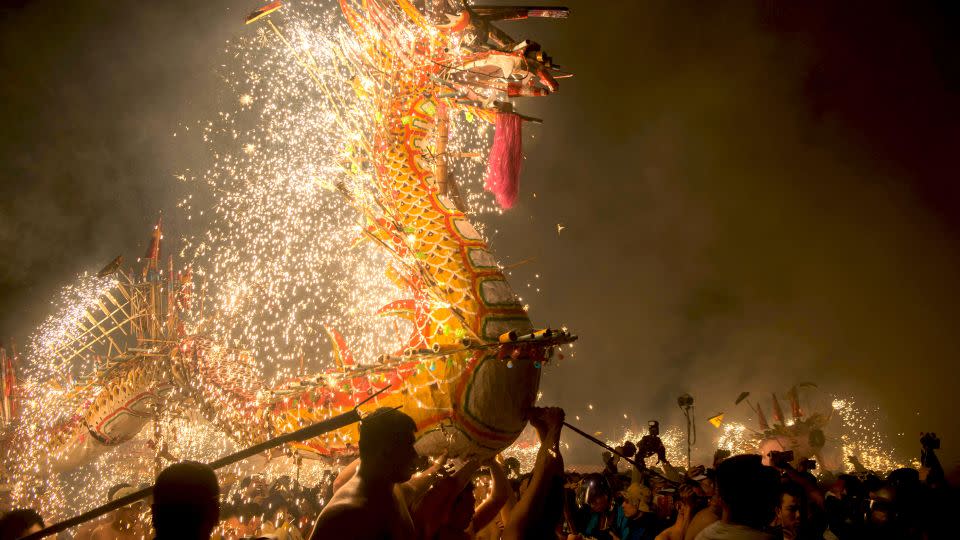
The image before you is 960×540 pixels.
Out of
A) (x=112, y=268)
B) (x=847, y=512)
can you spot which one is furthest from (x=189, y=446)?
(x=847, y=512)

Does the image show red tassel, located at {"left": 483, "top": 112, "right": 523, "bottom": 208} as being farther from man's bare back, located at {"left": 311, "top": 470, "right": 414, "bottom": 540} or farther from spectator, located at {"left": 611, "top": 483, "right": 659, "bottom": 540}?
man's bare back, located at {"left": 311, "top": 470, "right": 414, "bottom": 540}

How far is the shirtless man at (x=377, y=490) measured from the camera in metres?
1.87

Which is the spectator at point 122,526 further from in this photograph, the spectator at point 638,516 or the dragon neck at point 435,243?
the spectator at point 638,516

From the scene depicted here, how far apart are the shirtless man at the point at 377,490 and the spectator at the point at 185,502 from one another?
1.19 ft

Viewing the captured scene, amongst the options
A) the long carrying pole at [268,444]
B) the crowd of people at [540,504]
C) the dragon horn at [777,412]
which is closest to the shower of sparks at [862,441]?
the dragon horn at [777,412]

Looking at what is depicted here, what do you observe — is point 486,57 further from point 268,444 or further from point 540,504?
point 268,444

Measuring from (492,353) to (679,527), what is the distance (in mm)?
1681

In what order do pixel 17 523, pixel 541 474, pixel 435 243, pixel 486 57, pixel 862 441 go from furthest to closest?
pixel 862 441 → pixel 486 57 → pixel 435 243 → pixel 541 474 → pixel 17 523

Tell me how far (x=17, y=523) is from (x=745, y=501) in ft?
9.49

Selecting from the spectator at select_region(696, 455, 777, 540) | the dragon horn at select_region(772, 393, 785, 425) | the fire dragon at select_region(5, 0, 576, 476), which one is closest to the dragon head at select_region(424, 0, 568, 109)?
the fire dragon at select_region(5, 0, 576, 476)

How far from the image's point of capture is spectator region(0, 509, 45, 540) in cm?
217

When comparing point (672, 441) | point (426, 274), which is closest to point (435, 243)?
point (426, 274)

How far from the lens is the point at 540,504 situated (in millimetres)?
2227

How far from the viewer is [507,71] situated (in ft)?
16.6
